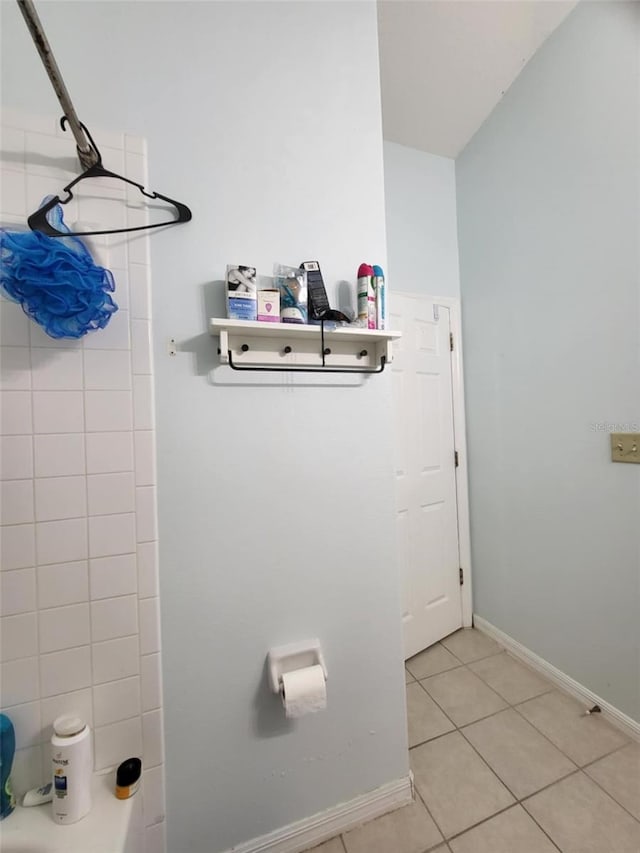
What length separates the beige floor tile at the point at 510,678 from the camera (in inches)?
63.6

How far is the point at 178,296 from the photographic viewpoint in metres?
0.94

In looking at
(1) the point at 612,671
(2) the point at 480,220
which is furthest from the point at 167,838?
(2) the point at 480,220

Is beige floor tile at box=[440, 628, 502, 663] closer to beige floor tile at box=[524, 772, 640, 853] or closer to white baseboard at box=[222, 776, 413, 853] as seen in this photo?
beige floor tile at box=[524, 772, 640, 853]

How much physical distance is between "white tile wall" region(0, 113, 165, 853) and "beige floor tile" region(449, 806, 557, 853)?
0.93 meters

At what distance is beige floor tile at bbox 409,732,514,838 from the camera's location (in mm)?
1118

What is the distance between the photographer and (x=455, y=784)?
1217 millimetres

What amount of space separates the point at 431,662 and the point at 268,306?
205cm

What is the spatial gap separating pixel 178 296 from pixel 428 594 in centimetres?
201

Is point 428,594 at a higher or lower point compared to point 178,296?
lower

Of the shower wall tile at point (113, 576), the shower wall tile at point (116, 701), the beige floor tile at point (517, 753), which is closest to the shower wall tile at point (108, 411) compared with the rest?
the shower wall tile at point (113, 576)

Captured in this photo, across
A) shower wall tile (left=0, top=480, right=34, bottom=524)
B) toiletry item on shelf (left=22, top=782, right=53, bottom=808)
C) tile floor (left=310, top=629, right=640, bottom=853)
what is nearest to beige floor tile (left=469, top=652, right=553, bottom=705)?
tile floor (left=310, top=629, right=640, bottom=853)

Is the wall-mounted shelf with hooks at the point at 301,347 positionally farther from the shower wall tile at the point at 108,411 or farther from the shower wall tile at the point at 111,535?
the shower wall tile at the point at 111,535

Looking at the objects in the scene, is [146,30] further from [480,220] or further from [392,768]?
[392,768]

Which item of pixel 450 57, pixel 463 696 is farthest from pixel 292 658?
pixel 450 57
